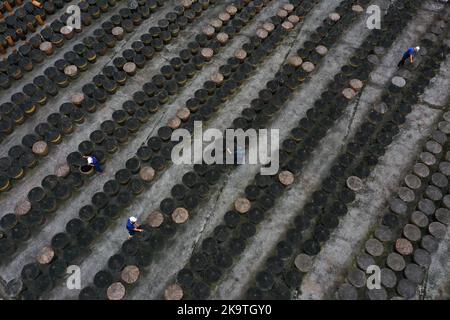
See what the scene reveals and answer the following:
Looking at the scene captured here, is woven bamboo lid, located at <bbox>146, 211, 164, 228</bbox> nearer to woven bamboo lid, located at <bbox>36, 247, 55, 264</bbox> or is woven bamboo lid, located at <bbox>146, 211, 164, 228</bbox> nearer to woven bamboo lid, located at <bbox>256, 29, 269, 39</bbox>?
woven bamboo lid, located at <bbox>36, 247, 55, 264</bbox>

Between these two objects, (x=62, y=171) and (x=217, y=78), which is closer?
(x=62, y=171)

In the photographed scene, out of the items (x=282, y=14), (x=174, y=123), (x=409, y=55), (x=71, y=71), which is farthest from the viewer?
(x=282, y=14)

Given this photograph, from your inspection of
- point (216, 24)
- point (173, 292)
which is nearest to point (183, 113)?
point (216, 24)

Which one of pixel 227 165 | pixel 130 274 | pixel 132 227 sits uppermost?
pixel 132 227

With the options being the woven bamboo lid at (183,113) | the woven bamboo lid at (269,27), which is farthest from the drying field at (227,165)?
the woven bamboo lid at (183,113)

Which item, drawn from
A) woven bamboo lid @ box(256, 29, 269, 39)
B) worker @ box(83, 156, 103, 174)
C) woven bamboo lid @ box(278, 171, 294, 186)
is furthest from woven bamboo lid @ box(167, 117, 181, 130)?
woven bamboo lid @ box(256, 29, 269, 39)

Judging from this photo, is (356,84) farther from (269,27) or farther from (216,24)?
(216,24)
